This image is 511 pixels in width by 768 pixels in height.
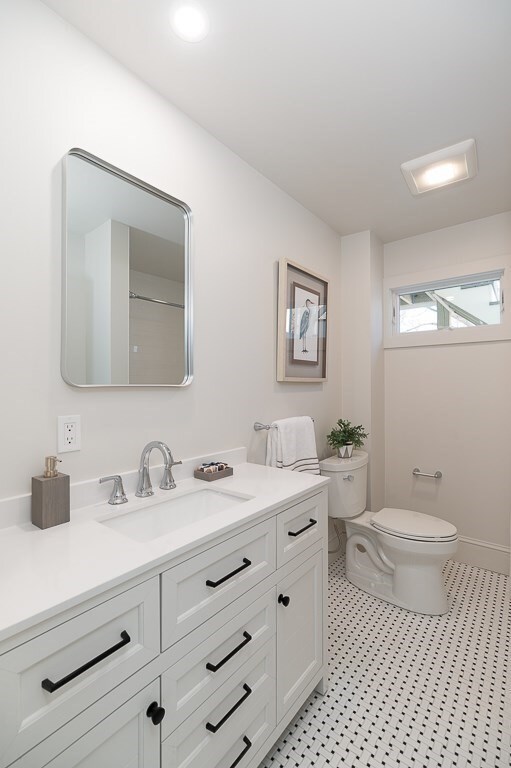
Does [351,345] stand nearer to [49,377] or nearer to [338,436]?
[338,436]

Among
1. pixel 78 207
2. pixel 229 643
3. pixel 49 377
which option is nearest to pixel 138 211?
pixel 78 207

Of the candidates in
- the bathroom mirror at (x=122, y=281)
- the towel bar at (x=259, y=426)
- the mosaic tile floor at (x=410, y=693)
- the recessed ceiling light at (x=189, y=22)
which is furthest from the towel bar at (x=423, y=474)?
the recessed ceiling light at (x=189, y=22)

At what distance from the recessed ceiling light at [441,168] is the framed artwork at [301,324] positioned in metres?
0.73

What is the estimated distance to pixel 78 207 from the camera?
1.18 m

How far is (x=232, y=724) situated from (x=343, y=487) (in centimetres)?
142

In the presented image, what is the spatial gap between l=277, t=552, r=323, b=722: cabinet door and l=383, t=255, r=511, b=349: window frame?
73.9 inches

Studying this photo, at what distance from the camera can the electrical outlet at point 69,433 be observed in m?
1.13

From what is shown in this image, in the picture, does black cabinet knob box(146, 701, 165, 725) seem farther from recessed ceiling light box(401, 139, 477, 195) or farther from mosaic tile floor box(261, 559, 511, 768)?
recessed ceiling light box(401, 139, 477, 195)

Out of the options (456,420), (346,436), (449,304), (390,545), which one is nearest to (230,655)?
(390,545)

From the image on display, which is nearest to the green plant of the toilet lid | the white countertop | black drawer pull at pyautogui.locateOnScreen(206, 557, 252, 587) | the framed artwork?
the framed artwork

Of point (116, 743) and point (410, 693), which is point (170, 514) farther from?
point (410, 693)

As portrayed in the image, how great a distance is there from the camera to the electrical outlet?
113cm

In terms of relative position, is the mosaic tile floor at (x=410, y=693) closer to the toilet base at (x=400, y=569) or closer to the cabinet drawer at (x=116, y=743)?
the toilet base at (x=400, y=569)

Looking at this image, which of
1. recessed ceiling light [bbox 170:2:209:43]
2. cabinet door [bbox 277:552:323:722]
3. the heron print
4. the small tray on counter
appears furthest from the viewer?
the heron print
